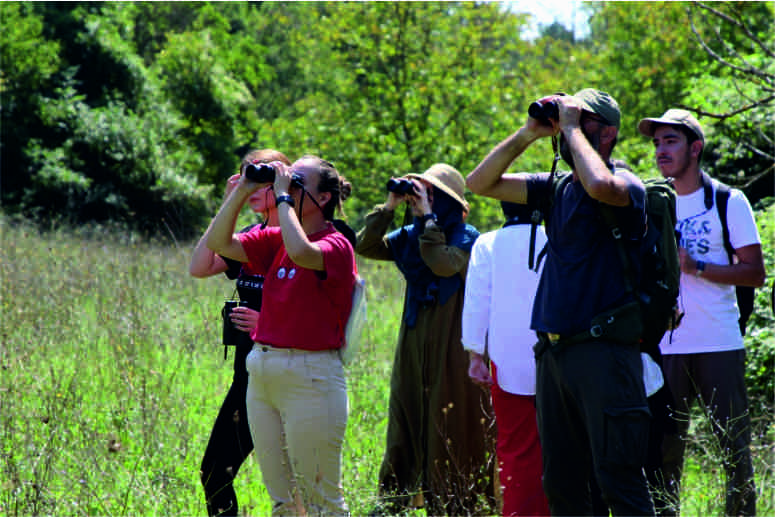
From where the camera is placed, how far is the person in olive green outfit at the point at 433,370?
477cm

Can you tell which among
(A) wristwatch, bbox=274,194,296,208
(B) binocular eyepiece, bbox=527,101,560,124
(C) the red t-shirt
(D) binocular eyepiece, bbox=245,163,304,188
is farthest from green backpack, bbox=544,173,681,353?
(D) binocular eyepiece, bbox=245,163,304,188

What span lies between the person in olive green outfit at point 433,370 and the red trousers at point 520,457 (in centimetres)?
78

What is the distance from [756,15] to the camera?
18078 millimetres

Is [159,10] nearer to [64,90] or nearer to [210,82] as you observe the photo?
[210,82]

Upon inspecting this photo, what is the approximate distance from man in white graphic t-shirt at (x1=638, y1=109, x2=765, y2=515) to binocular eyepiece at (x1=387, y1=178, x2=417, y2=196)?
4.41ft

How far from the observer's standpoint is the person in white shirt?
3889mm

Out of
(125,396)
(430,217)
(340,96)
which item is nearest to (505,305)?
(430,217)

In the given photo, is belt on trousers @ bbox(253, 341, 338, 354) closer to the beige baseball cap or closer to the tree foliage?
the beige baseball cap

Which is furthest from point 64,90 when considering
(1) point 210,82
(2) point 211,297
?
(2) point 211,297

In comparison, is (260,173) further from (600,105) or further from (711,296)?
(711,296)

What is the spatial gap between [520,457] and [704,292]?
4.46 ft

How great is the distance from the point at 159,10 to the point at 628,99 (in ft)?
62.0

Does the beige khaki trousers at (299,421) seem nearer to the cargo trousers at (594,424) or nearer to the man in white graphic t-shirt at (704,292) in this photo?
the cargo trousers at (594,424)

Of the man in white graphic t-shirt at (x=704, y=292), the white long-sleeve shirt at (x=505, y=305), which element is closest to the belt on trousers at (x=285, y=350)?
the white long-sleeve shirt at (x=505, y=305)
